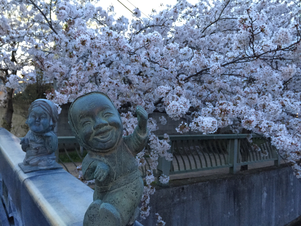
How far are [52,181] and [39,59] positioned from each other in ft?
8.91

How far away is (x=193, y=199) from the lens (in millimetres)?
5180

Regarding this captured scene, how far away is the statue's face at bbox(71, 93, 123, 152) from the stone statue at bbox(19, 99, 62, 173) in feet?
4.17

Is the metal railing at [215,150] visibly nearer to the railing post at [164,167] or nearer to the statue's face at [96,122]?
the railing post at [164,167]

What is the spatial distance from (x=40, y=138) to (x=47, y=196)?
0.92m

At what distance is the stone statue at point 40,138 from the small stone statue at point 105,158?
1227mm

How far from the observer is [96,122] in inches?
58.8

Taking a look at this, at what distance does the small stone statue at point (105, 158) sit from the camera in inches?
57.4

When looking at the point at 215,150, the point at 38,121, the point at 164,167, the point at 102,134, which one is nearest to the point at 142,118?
the point at 102,134

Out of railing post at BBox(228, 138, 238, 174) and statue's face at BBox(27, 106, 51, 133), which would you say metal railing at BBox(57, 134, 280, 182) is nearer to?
railing post at BBox(228, 138, 238, 174)

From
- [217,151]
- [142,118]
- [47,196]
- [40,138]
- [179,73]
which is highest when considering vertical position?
[179,73]

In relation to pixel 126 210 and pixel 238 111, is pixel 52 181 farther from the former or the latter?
pixel 238 111

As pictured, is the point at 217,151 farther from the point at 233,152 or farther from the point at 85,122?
the point at 85,122

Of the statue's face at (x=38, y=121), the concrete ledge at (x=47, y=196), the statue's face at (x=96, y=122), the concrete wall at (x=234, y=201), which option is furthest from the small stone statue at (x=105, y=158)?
the concrete wall at (x=234, y=201)

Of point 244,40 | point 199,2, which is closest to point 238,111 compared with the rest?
point 244,40
